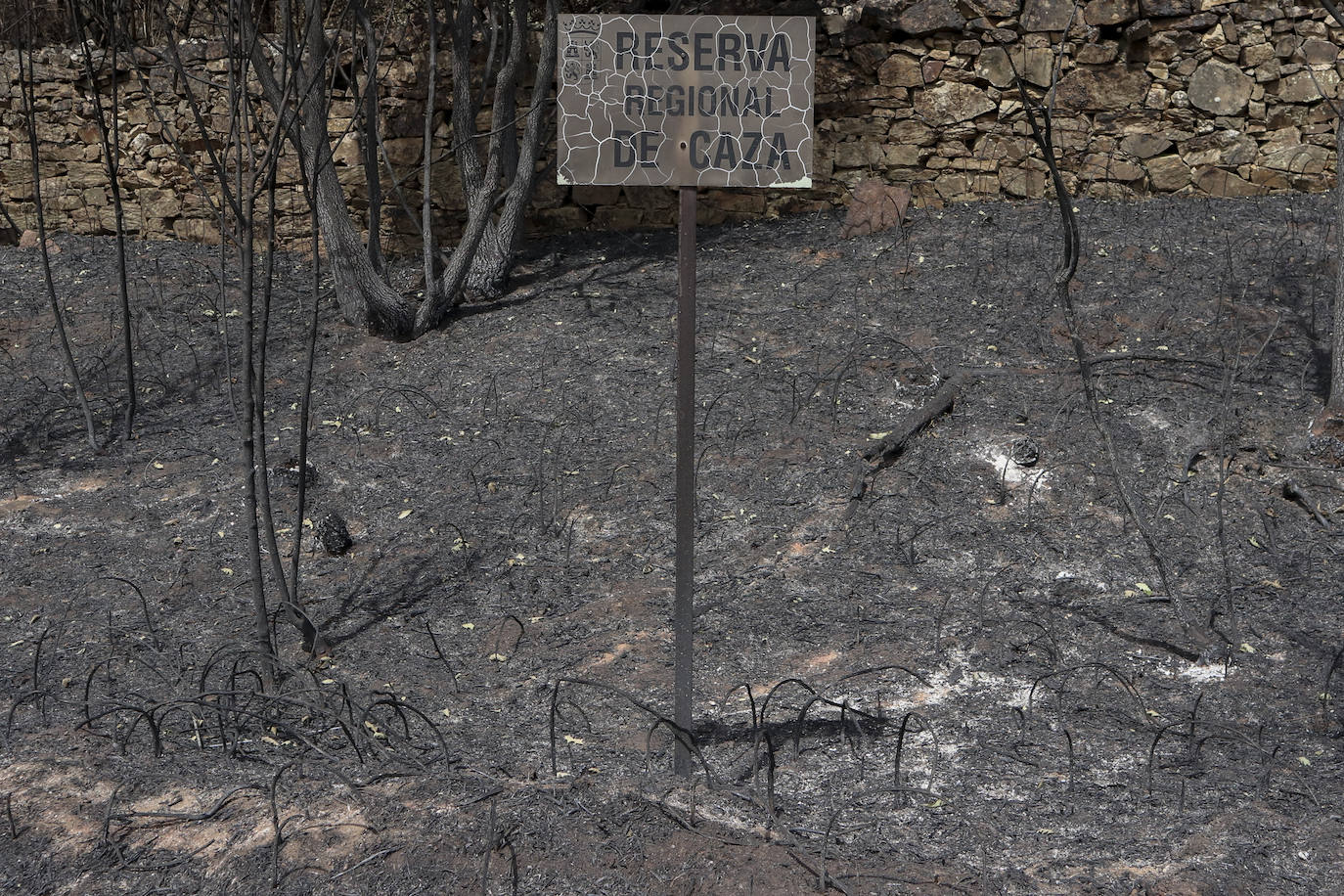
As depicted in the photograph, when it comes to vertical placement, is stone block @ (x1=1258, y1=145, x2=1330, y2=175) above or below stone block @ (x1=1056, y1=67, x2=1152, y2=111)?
below

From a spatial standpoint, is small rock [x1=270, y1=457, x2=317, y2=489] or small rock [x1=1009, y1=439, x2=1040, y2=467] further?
small rock [x1=270, y1=457, x2=317, y2=489]

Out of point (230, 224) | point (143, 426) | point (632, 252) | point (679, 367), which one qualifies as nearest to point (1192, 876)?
point (679, 367)

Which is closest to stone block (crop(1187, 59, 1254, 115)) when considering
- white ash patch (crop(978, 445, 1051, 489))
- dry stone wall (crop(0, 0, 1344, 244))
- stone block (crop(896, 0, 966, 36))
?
dry stone wall (crop(0, 0, 1344, 244))

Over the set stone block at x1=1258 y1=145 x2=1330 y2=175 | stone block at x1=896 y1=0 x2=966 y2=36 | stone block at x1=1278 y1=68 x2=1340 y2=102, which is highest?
stone block at x1=896 y1=0 x2=966 y2=36

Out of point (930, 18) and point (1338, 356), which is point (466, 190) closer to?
point (930, 18)

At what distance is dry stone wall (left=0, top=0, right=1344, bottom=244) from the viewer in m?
7.27

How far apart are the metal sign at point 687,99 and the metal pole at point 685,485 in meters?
0.12

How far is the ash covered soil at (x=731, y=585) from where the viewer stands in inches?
104

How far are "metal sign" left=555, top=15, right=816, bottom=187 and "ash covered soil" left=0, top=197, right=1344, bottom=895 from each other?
4.28 feet

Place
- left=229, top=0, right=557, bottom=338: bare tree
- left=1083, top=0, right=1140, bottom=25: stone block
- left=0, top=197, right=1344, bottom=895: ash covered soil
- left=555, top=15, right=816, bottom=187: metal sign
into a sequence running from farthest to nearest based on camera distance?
left=1083, top=0, right=1140, bottom=25: stone block → left=229, top=0, right=557, bottom=338: bare tree → left=555, top=15, right=816, bottom=187: metal sign → left=0, top=197, right=1344, bottom=895: ash covered soil

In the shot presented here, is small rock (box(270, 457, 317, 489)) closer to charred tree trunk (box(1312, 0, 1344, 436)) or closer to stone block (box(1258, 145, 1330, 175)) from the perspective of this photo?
charred tree trunk (box(1312, 0, 1344, 436))

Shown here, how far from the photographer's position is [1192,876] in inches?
97.3

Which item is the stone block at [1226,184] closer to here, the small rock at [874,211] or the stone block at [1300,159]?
the stone block at [1300,159]

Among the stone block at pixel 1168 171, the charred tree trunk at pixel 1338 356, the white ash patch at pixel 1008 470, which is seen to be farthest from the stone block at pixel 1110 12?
the white ash patch at pixel 1008 470
